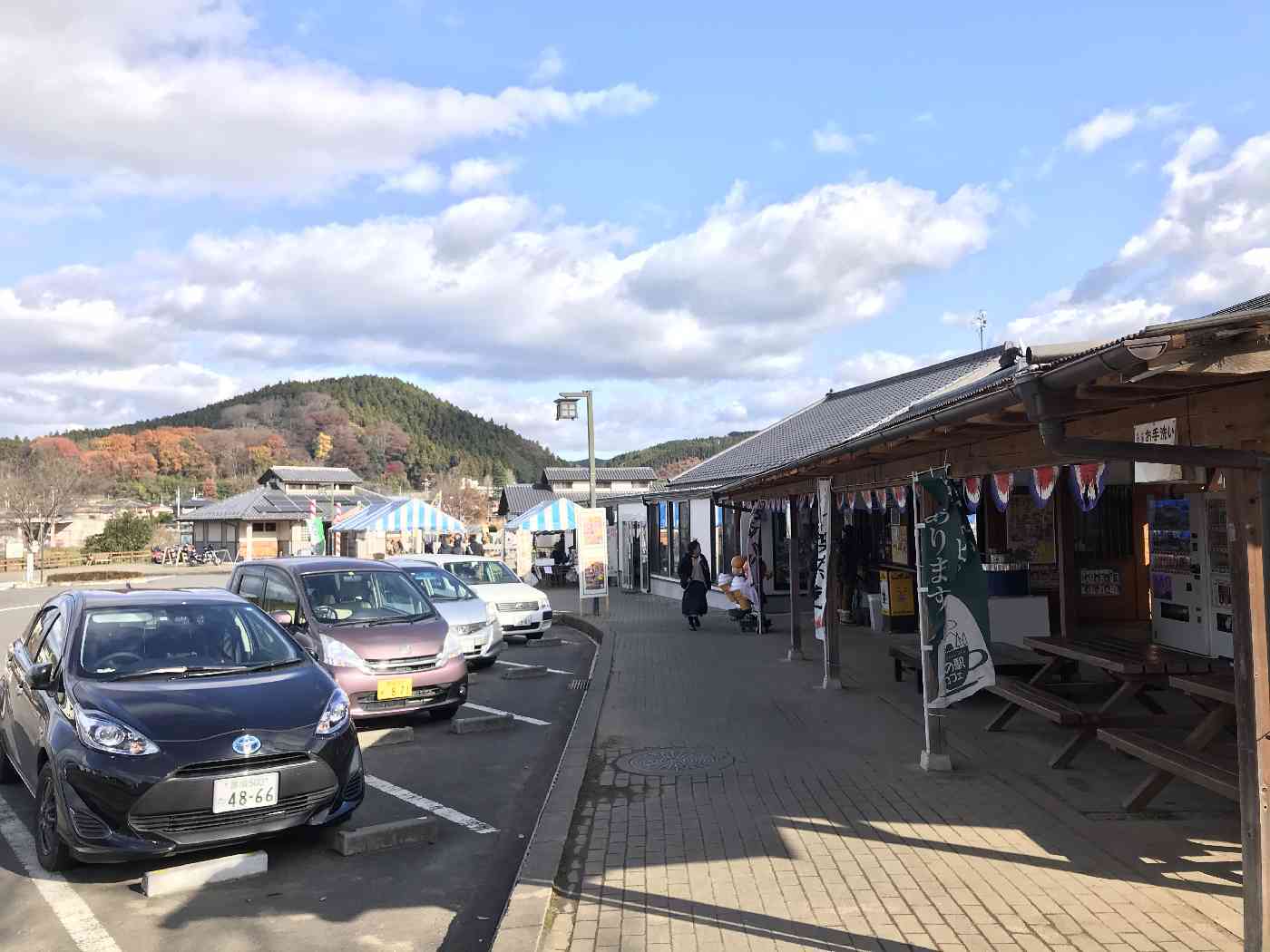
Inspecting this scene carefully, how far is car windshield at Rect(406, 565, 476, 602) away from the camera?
13.3 meters

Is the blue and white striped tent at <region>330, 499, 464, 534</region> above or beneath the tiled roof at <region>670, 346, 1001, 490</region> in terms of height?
beneath

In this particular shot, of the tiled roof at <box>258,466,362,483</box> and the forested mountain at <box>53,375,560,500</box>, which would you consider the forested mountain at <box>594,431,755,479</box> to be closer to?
the forested mountain at <box>53,375,560,500</box>

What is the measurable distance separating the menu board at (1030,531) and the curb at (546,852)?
690cm

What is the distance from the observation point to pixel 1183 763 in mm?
5352

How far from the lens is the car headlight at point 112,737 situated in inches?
202

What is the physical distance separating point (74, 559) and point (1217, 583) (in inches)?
2189

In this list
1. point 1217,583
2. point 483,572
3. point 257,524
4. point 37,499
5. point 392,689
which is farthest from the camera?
point 257,524

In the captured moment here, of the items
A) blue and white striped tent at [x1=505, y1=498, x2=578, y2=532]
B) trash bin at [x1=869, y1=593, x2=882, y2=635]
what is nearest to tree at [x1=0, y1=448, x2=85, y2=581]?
blue and white striped tent at [x1=505, y1=498, x2=578, y2=532]

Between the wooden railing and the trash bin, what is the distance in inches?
1765

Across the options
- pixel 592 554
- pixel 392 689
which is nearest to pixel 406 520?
pixel 592 554

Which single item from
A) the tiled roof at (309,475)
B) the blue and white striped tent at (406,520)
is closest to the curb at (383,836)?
the blue and white striped tent at (406,520)

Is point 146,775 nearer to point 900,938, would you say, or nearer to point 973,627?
point 900,938

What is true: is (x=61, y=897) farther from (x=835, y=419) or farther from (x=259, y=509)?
(x=259, y=509)

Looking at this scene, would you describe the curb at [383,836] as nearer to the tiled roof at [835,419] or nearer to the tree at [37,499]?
the tiled roof at [835,419]
